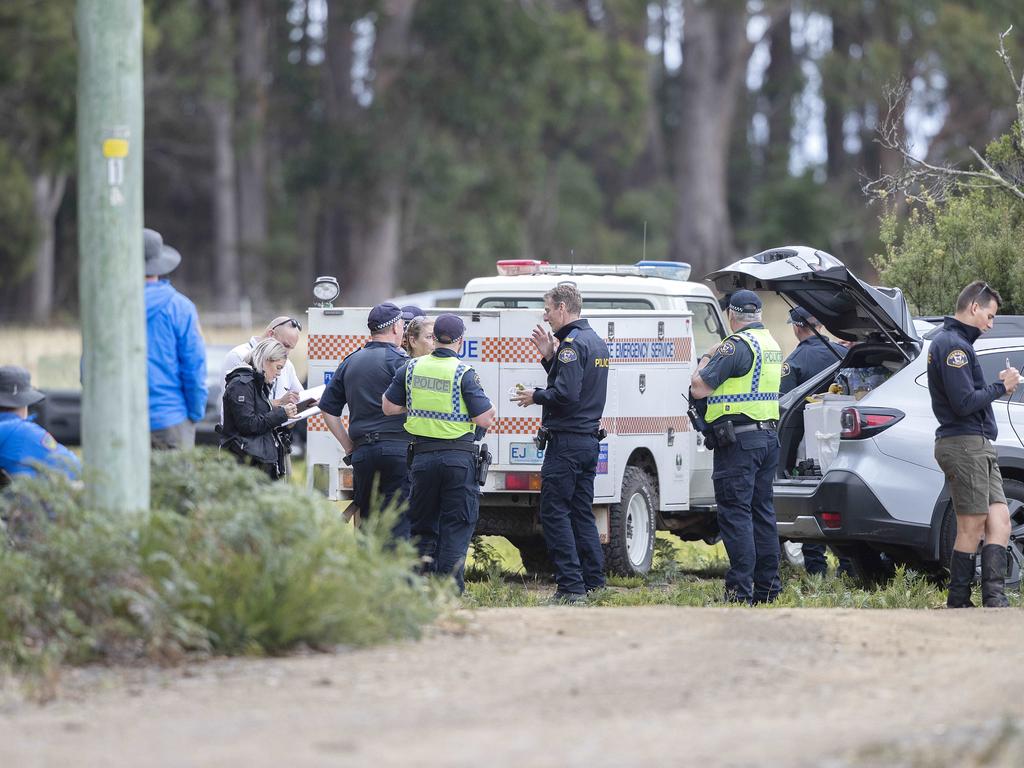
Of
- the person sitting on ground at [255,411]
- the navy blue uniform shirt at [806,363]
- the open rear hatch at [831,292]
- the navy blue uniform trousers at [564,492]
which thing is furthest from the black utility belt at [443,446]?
the navy blue uniform shirt at [806,363]

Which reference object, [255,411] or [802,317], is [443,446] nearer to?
[255,411]

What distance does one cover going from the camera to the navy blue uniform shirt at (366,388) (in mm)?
9758

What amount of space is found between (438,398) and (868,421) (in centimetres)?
253

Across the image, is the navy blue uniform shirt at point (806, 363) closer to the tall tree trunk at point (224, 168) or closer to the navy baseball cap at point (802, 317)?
the navy baseball cap at point (802, 317)

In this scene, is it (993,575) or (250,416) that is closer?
(993,575)

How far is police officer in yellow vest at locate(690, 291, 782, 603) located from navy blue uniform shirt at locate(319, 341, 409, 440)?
1.78 meters

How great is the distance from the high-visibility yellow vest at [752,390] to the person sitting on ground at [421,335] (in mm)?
1690

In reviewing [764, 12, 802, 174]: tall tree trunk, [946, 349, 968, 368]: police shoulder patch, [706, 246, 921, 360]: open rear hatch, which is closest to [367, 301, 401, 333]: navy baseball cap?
[706, 246, 921, 360]: open rear hatch

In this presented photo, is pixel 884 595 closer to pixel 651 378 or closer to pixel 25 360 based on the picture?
pixel 651 378

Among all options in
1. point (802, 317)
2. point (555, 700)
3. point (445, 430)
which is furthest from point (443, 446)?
point (555, 700)

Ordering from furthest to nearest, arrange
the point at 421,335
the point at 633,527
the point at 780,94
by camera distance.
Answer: the point at 780,94 → the point at 633,527 → the point at 421,335

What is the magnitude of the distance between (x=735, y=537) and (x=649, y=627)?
2.35 metres

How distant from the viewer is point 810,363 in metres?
11.5

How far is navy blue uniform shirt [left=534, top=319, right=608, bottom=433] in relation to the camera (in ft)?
32.1
